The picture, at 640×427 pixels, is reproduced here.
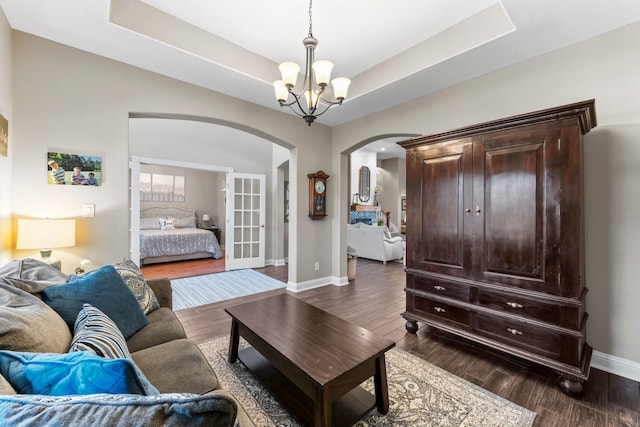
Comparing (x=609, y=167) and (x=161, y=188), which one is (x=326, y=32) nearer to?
(x=609, y=167)

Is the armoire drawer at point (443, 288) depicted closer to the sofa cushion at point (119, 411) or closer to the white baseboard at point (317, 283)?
the white baseboard at point (317, 283)

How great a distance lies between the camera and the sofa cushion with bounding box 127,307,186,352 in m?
1.58

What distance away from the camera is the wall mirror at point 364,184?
28.9 ft

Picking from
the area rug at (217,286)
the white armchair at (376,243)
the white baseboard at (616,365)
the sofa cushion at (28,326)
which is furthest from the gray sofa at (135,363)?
the white armchair at (376,243)

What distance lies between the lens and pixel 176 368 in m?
1.32

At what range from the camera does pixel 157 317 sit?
1.90 metres

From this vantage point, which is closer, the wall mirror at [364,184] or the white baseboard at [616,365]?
the white baseboard at [616,365]

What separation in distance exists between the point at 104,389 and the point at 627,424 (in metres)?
2.70

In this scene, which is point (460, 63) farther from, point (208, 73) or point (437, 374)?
point (437, 374)

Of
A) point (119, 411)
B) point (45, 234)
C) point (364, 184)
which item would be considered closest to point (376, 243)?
point (364, 184)

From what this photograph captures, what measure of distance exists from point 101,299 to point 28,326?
657 millimetres

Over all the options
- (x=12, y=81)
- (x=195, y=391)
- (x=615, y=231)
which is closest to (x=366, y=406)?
(x=195, y=391)

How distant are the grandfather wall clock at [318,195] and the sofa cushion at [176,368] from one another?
301 centimetres

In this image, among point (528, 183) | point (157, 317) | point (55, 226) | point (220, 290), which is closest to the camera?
point (157, 317)
